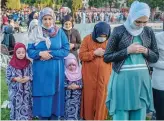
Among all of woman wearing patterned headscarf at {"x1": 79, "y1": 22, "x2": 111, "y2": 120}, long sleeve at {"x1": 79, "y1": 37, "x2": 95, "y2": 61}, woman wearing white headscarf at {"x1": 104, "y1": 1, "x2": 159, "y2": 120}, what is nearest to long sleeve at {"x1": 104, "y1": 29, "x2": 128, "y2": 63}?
woman wearing white headscarf at {"x1": 104, "y1": 1, "x2": 159, "y2": 120}

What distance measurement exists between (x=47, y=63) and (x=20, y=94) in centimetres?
60

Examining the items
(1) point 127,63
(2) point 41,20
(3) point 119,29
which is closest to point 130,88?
(1) point 127,63

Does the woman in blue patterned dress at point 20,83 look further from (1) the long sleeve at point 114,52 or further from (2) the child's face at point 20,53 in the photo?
(1) the long sleeve at point 114,52

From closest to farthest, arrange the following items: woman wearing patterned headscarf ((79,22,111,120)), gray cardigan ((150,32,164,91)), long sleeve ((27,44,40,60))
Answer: gray cardigan ((150,32,164,91)), long sleeve ((27,44,40,60)), woman wearing patterned headscarf ((79,22,111,120))

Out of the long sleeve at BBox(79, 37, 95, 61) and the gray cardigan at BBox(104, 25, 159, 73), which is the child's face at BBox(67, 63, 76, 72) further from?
the gray cardigan at BBox(104, 25, 159, 73)

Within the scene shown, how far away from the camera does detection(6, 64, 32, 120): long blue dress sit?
17.4 feet


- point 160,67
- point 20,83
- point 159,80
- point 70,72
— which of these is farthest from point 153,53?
point 20,83

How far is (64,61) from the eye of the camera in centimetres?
538

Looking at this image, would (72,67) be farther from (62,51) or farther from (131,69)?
(131,69)

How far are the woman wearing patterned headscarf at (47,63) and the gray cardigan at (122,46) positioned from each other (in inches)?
52.3

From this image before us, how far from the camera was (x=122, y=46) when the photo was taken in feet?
12.6

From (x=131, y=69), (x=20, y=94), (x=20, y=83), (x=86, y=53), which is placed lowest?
(x=20, y=94)

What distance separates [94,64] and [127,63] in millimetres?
1432

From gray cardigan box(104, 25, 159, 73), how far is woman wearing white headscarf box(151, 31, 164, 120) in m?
0.08
